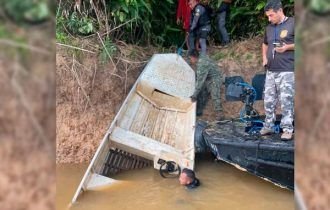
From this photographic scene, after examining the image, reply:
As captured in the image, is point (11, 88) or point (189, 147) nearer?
point (11, 88)

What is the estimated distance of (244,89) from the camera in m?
5.38

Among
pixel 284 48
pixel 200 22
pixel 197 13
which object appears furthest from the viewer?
pixel 200 22

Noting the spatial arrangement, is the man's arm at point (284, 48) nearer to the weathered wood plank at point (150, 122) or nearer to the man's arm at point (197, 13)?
the weathered wood plank at point (150, 122)

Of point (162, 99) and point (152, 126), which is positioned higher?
point (162, 99)

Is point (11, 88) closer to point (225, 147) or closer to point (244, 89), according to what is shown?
point (225, 147)

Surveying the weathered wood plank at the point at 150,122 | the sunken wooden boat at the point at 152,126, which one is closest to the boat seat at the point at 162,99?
the sunken wooden boat at the point at 152,126

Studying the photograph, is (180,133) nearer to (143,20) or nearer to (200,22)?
(200,22)

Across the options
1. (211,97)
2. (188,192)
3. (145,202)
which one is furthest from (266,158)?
(211,97)

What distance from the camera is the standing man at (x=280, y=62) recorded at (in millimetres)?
4270

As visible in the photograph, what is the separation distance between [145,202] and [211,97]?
2284 mm

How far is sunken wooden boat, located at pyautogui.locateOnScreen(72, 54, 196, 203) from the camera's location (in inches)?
204

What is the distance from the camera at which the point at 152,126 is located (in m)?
6.02

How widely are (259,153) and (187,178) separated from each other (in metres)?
0.85

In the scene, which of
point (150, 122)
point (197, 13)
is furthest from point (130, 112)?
point (197, 13)
